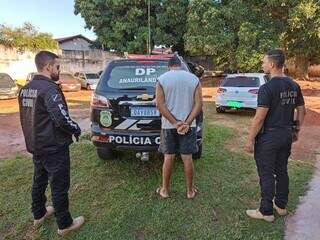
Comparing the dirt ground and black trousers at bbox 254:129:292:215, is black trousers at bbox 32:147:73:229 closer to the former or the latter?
black trousers at bbox 254:129:292:215

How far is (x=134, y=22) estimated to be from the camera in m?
26.4

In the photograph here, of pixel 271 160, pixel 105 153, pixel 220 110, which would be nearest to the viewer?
pixel 271 160

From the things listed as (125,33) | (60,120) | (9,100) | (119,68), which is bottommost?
(9,100)

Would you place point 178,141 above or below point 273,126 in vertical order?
below

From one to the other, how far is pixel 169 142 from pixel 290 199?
171 cm

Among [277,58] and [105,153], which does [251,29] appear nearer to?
[105,153]

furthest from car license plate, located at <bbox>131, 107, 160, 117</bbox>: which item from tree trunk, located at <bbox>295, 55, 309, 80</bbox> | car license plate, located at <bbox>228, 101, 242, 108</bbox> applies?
tree trunk, located at <bbox>295, 55, 309, 80</bbox>

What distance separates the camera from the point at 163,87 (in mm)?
4367

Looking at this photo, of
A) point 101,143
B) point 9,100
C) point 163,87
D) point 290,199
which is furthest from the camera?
point 9,100

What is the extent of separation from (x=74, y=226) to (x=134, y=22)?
2379 centimetres

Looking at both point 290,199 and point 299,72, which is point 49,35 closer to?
point 299,72

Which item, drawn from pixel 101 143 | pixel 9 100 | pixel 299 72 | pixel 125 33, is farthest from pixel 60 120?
pixel 125 33

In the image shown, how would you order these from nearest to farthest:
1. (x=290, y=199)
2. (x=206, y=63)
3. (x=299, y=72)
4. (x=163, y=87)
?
(x=163, y=87)
(x=290, y=199)
(x=299, y=72)
(x=206, y=63)

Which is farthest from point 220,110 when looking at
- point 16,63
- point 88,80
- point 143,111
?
point 16,63
